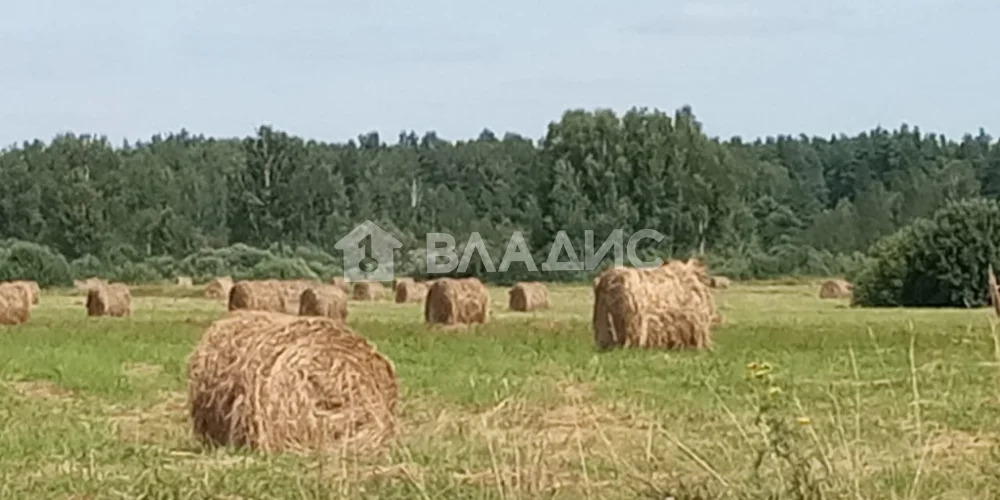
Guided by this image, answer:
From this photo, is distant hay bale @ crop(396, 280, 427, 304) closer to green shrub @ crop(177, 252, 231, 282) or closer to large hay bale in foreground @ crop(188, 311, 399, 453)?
green shrub @ crop(177, 252, 231, 282)

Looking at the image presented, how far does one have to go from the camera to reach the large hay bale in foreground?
12.2m

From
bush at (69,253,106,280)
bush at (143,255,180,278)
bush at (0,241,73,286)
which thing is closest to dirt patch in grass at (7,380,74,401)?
bush at (0,241,73,286)

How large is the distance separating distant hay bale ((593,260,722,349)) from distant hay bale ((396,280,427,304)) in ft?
82.2

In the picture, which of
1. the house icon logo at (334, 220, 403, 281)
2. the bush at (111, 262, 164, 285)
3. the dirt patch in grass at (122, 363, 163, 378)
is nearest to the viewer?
the dirt patch in grass at (122, 363, 163, 378)

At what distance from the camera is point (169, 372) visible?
19.9 m

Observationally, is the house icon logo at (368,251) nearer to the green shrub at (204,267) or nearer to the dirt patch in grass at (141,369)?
the green shrub at (204,267)

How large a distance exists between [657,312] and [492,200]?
90.3 m

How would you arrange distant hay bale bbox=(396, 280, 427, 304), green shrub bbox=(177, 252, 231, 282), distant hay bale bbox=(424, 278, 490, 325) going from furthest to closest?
green shrub bbox=(177, 252, 231, 282) < distant hay bale bbox=(396, 280, 427, 304) < distant hay bale bbox=(424, 278, 490, 325)

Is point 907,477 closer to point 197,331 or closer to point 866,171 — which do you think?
point 197,331

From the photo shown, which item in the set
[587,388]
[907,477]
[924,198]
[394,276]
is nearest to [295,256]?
[394,276]

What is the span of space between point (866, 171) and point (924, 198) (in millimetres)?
27766

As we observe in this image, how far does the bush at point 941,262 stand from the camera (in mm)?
51188

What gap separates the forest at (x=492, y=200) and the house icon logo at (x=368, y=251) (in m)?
0.92

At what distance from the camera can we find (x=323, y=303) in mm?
36406
